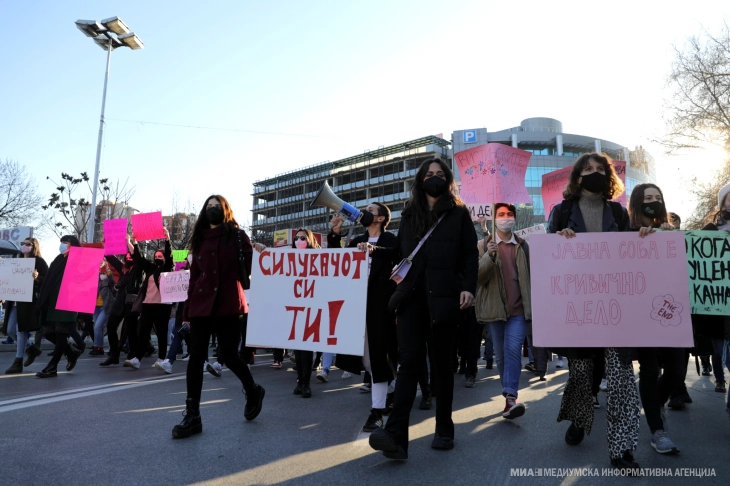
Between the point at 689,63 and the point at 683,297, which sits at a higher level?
the point at 689,63

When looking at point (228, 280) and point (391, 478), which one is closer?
point (391, 478)

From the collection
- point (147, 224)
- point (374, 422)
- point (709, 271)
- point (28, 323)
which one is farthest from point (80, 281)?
point (709, 271)

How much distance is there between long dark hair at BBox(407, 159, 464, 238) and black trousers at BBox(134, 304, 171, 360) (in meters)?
6.44

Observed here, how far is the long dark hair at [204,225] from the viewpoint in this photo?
4781mm

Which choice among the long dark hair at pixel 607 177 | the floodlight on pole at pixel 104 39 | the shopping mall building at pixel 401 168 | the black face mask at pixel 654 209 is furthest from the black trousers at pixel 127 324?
the shopping mall building at pixel 401 168

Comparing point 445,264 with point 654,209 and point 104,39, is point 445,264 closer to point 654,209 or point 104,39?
point 654,209

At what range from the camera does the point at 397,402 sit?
12.1 feet

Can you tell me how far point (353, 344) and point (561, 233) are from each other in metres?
1.95

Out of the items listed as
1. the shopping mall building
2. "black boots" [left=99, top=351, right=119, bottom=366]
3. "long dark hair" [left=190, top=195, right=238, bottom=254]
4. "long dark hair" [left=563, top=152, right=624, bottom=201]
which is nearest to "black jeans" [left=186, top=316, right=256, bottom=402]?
"long dark hair" [left=190, top=195, right=238, bottom=254]

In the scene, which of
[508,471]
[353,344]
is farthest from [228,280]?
[508,471]

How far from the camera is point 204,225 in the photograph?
486cm

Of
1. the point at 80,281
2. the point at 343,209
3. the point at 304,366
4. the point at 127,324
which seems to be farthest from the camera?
the point at 127,324

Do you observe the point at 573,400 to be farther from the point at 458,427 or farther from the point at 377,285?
the point at 377,285

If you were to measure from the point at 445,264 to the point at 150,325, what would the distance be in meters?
6.92
